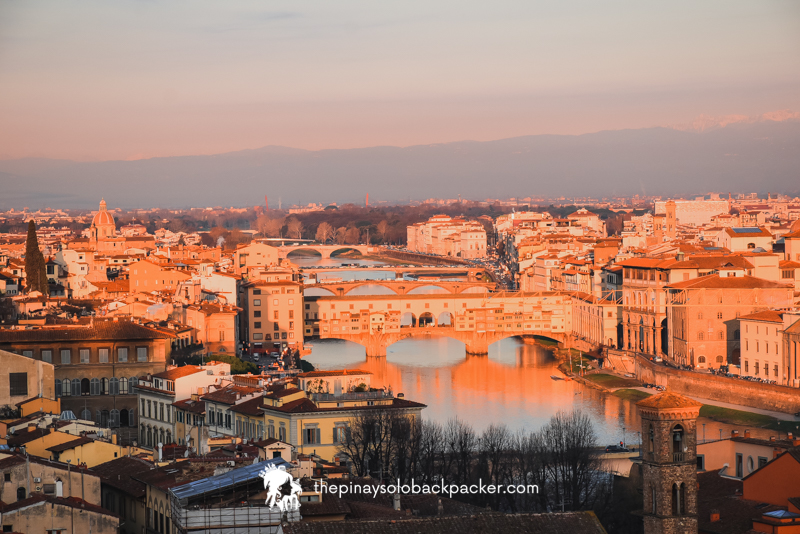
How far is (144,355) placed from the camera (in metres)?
18.9

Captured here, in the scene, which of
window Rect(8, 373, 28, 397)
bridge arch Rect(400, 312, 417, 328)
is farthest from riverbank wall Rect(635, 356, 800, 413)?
bridge arch Rect(400, 312, 417, 328)

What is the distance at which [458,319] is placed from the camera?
125 feet

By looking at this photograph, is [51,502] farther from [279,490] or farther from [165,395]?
[165,395]

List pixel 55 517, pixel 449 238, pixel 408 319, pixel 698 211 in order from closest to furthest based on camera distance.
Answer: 1. pixel 55 517
2. pixel 408 319
3. pixel 449 238
4. pixel 698 211

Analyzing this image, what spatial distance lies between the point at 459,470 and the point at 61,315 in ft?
37.4

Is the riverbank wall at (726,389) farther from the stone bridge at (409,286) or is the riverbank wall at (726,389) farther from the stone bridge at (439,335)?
the stone bridge at (409,286)

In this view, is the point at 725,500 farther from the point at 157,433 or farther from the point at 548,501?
the point at 157,433

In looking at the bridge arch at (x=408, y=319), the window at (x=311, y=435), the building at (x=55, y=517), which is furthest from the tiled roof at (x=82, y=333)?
the bridge arch at (x=408, y=319)

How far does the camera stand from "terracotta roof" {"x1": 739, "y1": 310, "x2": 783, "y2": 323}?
25.7m

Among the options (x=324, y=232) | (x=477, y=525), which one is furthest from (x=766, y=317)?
(x=324, y=232)

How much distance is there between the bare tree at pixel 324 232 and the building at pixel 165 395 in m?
88.6

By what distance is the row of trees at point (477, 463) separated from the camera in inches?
499

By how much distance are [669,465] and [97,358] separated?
1113cm

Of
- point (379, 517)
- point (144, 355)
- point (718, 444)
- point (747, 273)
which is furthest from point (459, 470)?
point (747, 273)
